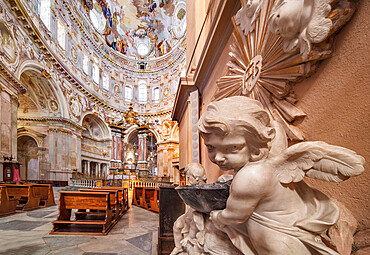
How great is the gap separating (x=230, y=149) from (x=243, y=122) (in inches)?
5.8

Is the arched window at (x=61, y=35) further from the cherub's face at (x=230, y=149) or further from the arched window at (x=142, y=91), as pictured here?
the cherub's face at (x=230, y=149)

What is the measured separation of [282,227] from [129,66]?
2454 centimetres

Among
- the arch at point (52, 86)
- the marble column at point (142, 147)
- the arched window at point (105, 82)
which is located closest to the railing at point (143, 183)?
the marble column at point (142, 147)

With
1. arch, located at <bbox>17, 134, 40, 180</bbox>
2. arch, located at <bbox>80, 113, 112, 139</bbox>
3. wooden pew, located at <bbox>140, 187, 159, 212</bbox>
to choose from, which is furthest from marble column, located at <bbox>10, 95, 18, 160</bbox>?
arch, located at <bbox>80, 113, 112, 139</bbox>

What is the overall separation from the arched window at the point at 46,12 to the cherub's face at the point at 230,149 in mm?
15967

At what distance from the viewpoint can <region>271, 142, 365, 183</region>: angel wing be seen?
0.70 m

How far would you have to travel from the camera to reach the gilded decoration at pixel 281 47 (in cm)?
102

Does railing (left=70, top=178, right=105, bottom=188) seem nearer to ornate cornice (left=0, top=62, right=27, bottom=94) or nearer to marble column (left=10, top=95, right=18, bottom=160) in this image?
marble column (left=10, top=95, right=18, bottom=160)

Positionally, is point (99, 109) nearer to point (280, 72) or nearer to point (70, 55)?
point (70, 55)

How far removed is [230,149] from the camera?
893 mm

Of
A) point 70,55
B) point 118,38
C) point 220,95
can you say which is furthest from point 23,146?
point 220,95

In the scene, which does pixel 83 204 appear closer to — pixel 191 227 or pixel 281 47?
pixel 191 227

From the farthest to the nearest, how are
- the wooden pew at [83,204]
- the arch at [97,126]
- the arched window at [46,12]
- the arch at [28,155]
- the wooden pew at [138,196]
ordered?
1. the arch at [97,126]
2. the arch at [28,155]
3. the arched window at [46,12]
4. the wooden pew at [138,196]
5. the wooden pew at [83,204]

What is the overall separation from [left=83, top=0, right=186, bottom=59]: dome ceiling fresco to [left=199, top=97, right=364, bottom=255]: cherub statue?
21466 mm
